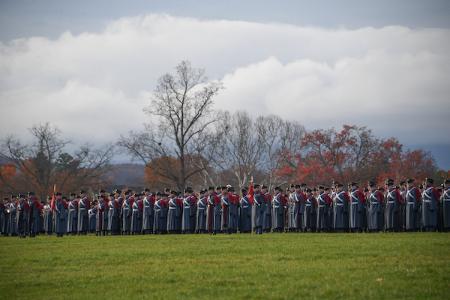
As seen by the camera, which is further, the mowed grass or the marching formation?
the marching formation

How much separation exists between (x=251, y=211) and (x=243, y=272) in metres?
17.7

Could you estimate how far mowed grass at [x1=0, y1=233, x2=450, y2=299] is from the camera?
12.1 meters

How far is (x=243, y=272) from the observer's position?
14.6 meters

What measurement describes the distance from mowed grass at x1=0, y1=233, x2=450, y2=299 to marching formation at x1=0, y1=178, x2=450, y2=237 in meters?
8.30

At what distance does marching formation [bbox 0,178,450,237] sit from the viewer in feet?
93.7

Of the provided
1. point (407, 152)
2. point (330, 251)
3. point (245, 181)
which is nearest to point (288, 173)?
point (245, 181)

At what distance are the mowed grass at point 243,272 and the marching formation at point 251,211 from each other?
27.2 ft

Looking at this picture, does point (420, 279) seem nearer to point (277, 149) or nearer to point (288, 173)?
point (288, 173)

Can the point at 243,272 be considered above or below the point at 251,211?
below

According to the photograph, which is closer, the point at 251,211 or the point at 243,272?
the point at 243,272

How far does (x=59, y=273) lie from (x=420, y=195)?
17.8 meters

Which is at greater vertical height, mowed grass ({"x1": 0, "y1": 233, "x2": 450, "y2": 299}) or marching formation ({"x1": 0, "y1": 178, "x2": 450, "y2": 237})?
marching formation ({"x1": 0, "y1": 178, "x2": 450, "y2": 237})

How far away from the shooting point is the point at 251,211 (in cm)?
3228

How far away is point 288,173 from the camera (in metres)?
73.0
